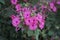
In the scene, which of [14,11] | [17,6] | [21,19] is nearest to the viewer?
[21,19]

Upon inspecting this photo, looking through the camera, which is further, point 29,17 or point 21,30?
point 21,30

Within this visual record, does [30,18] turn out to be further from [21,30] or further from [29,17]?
[21,30]

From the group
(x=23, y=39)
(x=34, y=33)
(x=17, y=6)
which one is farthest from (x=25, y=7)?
(x=23, y=39)

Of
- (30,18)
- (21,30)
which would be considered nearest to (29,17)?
(30,18)

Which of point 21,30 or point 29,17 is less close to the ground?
point 29,17

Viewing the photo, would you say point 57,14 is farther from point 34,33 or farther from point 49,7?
point 34,33

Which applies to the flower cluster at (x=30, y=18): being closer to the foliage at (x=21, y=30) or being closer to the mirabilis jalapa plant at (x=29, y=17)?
the mirabilis jalapa plant at (x=29, y=17)

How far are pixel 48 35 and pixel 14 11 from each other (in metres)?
0.51

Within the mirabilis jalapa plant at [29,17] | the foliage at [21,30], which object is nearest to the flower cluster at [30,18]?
the mirabilis jalapa plant at [29,17]

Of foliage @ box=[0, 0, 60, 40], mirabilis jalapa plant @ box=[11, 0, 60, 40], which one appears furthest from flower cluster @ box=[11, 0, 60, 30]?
foliage @ box=[0, 0, 60, 40]

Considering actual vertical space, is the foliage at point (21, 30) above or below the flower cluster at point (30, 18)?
below

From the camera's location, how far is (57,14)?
9.20 feet

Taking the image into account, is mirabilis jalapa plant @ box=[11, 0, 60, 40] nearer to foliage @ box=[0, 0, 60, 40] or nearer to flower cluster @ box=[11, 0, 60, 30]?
flower cluster @ box=[11, 0, 60, 30]

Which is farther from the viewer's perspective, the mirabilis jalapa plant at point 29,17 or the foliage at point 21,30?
the foliage at point 21,30
